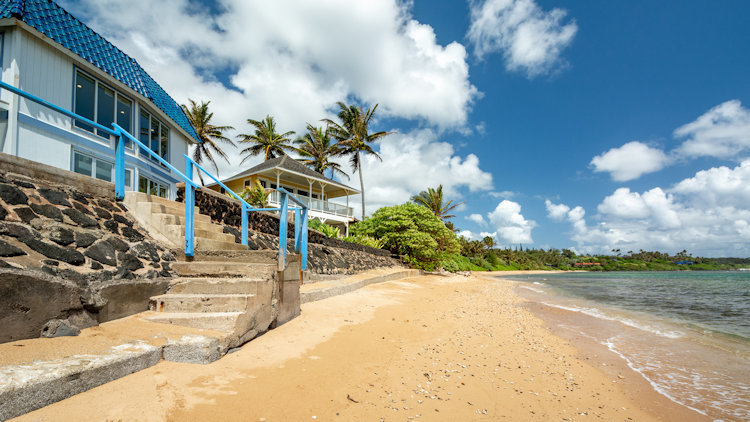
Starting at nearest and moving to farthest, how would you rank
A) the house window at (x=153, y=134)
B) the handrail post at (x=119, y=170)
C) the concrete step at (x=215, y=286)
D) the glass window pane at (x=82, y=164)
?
the concrete step at (x=215, y=286), the handrail post at (x=119, y=170), the glass window pane at (x=82, y=164), the house window at (x=153, y=134)

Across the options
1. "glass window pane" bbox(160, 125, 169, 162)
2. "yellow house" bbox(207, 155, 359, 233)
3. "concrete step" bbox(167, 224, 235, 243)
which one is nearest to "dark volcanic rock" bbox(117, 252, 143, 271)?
"concrete step" bbox(167, 224, 235, 243)

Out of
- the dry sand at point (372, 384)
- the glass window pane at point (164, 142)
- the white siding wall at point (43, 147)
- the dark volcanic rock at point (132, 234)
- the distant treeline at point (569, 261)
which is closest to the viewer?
the dry sand at point (372, 384)

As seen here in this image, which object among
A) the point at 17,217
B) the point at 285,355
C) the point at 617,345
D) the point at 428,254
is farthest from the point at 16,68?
the point at 428,254

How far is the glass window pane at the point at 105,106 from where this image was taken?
465 inches

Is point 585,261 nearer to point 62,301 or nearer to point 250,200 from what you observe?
point 250,200

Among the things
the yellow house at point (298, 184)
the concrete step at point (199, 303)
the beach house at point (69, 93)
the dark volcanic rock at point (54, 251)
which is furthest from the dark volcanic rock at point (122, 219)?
the yellow house at point (298, 184)

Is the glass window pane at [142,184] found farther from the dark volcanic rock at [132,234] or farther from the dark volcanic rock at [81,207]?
the dark volcanic rock at [81,207]

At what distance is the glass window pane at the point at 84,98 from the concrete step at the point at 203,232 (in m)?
8.54

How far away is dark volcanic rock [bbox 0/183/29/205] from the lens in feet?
11.2

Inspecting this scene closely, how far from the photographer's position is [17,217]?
3.38 m

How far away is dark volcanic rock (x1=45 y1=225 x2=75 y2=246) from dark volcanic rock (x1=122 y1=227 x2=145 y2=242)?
0.85 metres

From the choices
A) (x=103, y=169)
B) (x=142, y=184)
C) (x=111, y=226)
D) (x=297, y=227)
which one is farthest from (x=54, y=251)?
(x=142, y=184)

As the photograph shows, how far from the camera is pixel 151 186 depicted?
14133mm

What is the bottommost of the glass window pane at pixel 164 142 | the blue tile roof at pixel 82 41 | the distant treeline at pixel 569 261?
the distant treeline at pixel 569 261
